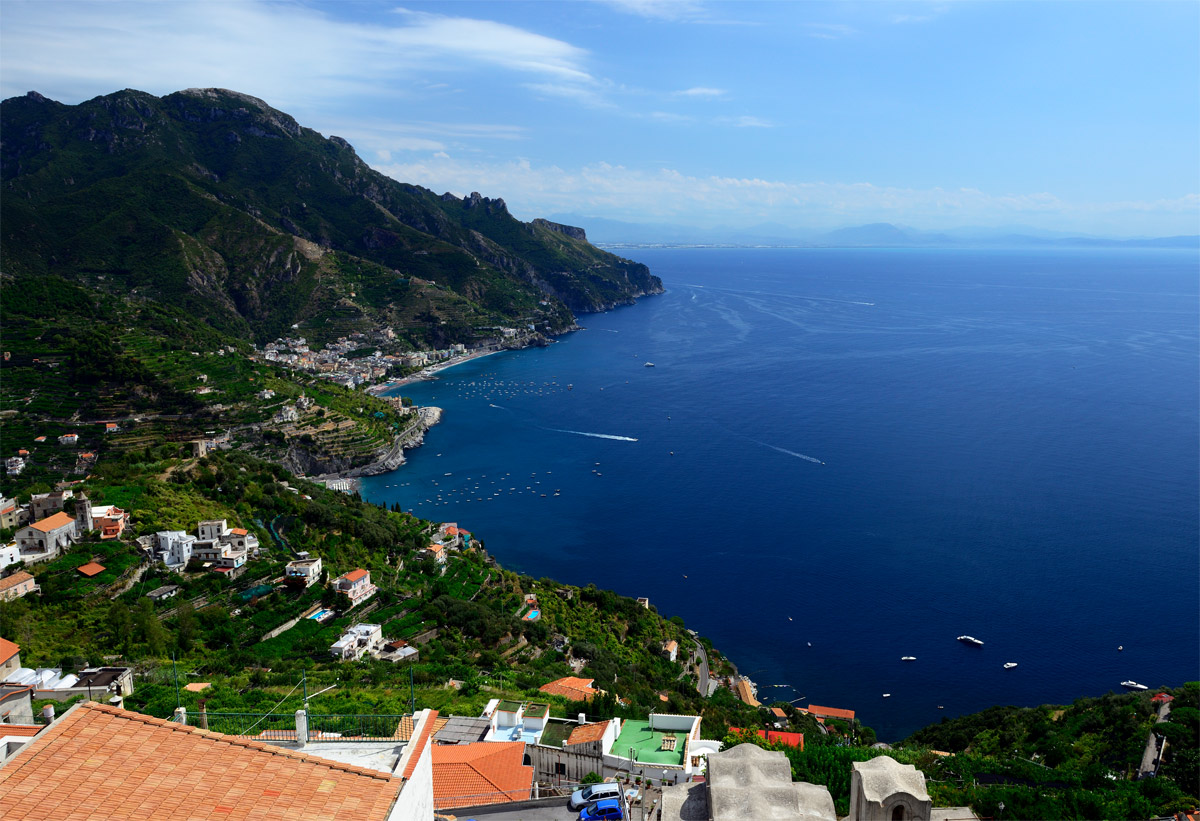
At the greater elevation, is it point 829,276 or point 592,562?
point 829,276

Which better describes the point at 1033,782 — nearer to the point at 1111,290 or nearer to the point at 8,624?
the point at 8,624

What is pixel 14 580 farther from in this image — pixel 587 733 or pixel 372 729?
pixel 372 729

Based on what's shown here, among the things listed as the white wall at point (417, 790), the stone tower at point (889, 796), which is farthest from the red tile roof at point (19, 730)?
the stone tower at point (889, 796)

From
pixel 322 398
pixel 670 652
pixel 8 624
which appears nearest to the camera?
→ pixel 8 624

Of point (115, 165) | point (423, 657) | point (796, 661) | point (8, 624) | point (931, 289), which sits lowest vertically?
point (796, 661)

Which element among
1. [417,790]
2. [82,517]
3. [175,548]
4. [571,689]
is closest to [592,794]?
[417,790]

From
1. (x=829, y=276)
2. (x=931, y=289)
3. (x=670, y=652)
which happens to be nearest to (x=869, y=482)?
(x=670, y=652)
